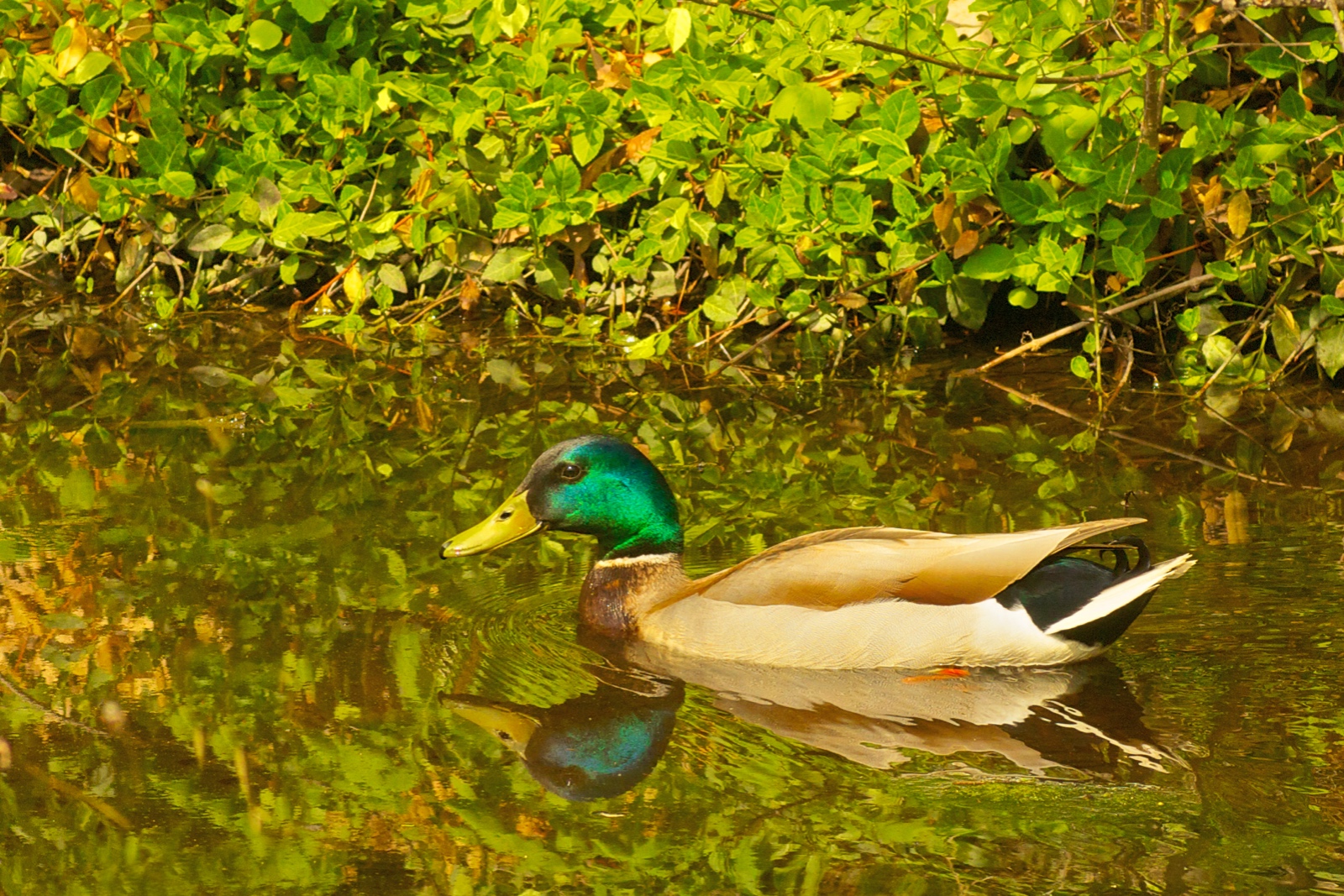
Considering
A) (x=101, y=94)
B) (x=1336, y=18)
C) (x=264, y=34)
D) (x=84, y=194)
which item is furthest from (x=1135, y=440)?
(x=84, y=194)

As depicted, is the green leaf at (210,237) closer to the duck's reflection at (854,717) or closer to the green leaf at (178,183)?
the green leaf at (178,183)

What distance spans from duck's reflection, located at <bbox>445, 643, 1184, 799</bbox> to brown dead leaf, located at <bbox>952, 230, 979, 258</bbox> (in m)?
2.71

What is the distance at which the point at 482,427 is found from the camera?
6727 mm

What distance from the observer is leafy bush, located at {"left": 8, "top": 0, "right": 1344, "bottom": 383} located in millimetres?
6520

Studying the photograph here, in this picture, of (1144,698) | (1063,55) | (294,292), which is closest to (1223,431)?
(1063,55)

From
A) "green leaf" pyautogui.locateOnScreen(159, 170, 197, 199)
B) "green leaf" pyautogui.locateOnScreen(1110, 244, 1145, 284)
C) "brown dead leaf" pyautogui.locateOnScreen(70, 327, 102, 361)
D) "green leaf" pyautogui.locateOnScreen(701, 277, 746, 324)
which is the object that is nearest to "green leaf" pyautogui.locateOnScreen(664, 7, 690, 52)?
"green leaf" pyautogui.locateOnScreen(701, 277, 746, 324)

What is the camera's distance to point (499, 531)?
16.3 ft

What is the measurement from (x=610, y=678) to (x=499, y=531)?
0.66 m

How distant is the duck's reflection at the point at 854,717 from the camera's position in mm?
3893

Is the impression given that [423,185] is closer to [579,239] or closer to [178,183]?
[579,239]

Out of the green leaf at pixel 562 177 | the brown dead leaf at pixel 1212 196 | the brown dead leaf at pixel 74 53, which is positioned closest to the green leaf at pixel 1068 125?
the brown dead leaf at pixel 1212 196

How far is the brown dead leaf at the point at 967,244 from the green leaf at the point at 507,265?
2.01 m

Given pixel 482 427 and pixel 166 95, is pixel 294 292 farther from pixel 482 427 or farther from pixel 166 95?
pixel 482 427

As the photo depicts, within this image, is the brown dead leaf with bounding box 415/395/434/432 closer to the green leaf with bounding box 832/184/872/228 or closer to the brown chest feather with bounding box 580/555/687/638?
the green leaf with bounding box 832/184/872/228
